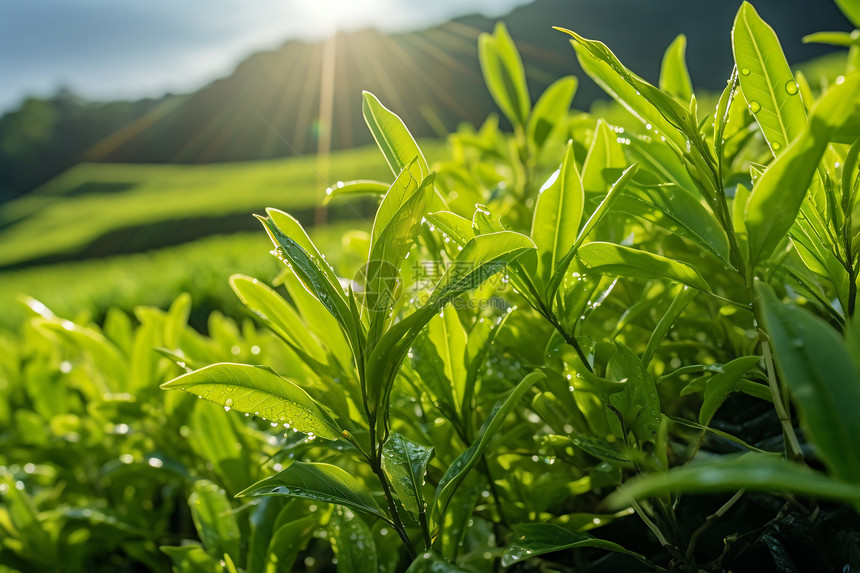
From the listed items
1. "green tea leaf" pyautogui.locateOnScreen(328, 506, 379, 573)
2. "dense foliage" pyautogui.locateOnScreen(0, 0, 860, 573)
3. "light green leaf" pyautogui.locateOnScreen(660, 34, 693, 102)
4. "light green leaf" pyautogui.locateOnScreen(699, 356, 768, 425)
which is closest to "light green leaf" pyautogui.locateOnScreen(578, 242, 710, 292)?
"dense foliage" pyautogui.locateOnScreen(0, 0, 860, 573)

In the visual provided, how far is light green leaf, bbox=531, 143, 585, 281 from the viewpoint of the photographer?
83 centimetres

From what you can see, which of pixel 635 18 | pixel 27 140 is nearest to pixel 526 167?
pixel 635 18

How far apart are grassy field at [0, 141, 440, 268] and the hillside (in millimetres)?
8254

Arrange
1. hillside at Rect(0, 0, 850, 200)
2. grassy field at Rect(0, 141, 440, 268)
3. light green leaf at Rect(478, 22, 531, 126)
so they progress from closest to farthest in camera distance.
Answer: light green leaf at Rect(478, 22, 531, 126) → grassy field at Rect(0, 141, 440, 268) → hillside at Rect(0, 0, 850, 200)

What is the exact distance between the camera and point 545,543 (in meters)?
0.78

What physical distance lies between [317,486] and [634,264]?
506mm

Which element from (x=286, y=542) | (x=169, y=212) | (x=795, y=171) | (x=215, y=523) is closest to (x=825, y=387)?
(x=795, y=171)

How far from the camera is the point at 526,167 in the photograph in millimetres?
1824

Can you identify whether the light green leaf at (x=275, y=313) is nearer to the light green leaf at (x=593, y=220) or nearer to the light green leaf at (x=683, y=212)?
the light green leaf at (x=593, y=220)

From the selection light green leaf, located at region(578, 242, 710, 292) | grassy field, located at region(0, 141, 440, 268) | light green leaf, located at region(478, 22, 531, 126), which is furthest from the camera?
grassy field, located at region(0, 141, 440, 268)

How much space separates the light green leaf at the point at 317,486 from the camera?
737mm

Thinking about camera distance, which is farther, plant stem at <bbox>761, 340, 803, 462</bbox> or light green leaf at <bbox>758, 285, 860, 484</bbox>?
plant stem at <bbox>761, 340, 803, 462</bbox>

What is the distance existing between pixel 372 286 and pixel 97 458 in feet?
4.65

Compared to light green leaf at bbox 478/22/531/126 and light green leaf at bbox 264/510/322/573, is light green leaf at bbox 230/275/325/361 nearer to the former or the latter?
light green leaf at bbox 264/510/322/573
